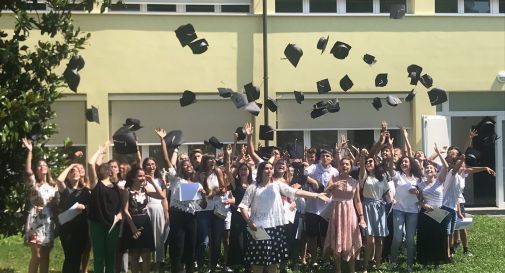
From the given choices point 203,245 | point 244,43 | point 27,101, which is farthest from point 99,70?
point 27,101

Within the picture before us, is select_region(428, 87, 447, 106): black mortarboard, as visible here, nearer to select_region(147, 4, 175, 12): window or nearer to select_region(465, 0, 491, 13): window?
select_region(465, 0, 491, 13): window

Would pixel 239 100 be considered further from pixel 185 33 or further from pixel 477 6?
pixel 477 6

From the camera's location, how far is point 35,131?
610cm

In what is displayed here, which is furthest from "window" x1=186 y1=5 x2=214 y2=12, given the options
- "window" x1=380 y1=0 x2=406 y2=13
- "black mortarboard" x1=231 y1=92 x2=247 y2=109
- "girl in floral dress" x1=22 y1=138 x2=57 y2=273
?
"girl in floral dress" x1=22 y1=138 x2=57 y2=273

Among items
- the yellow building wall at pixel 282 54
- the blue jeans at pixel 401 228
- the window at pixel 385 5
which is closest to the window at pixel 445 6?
the yellow building wall at pixel 282 54

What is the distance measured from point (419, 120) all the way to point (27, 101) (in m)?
11.9

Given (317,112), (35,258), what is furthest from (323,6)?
(35,258)

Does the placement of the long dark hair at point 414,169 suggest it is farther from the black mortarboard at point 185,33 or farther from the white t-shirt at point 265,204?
the black mortarboard at point 185,33

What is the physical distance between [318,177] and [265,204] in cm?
211

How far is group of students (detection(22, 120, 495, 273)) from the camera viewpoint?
306 inches

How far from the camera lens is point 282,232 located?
783cm

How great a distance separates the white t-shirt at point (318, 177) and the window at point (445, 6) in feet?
26.9

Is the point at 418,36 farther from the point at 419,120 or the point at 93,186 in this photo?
the point at 93,186

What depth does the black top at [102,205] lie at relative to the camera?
7699 millimetres
